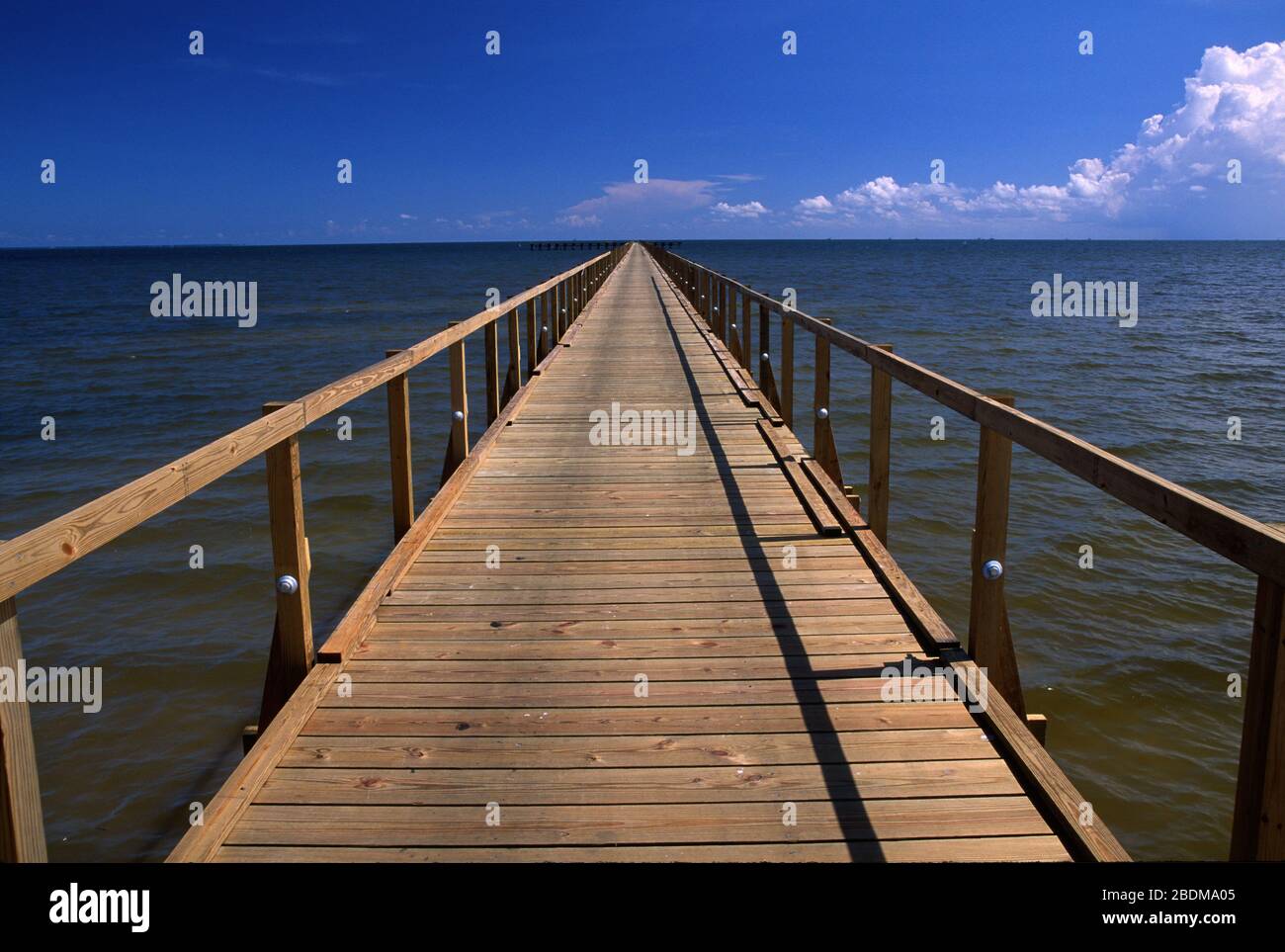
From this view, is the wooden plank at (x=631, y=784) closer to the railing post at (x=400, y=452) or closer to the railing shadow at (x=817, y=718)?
the railing shadow at (x=817, y=718)

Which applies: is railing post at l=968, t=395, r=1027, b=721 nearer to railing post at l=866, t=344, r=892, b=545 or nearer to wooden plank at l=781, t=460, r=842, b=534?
wooden plank at l=781, t=460, r=842, b=534

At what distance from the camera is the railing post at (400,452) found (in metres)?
4.79

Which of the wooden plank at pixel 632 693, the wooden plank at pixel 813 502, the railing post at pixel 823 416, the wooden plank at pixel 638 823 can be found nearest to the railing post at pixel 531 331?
the railing post at pixel 823 416

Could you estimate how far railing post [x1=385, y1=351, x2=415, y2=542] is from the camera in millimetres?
4785

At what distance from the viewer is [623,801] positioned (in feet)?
8.66

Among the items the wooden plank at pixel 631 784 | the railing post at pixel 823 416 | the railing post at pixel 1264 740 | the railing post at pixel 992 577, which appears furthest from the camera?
the railing post at pixel 823 416

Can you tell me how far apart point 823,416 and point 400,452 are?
2849 millimetres

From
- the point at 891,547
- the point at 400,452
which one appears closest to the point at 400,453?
the point at 400,452

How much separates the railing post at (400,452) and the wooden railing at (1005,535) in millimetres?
2260

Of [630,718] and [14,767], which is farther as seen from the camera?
[630,718]

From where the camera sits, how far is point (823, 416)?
6445mm

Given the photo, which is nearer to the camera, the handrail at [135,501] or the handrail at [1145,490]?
the handrail at [135,501]

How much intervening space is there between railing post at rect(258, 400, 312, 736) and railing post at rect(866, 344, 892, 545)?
2826 mm

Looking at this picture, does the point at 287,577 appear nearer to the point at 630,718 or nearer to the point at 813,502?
the point at 630,718
